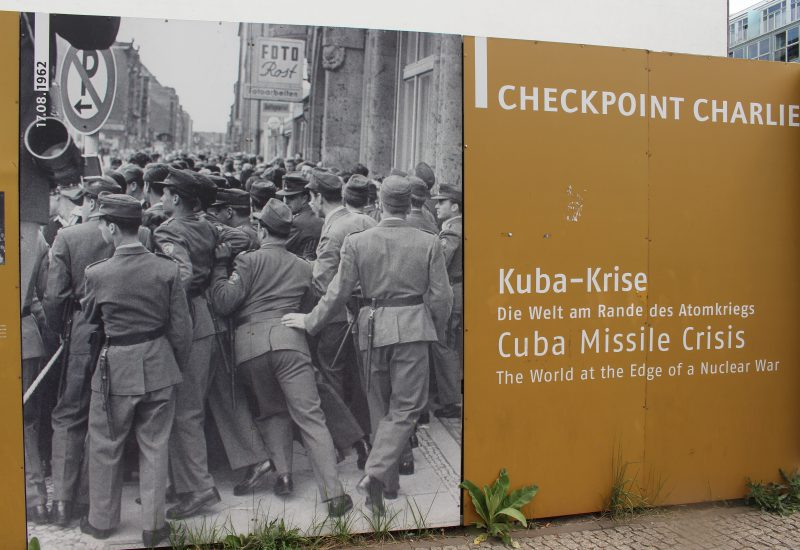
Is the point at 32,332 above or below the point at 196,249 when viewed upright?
below

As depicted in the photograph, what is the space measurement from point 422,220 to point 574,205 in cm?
93

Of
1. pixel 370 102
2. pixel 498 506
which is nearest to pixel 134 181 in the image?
pixel 370 102

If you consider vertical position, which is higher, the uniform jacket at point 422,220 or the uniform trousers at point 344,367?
the uniform jacket at point 422,220

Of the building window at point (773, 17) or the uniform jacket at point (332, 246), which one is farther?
the building window at point (773, 17)

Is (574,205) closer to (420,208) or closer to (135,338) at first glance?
(420,208)

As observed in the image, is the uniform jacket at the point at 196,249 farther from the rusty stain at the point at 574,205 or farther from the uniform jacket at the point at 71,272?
the rusty stain at the point at 574,205

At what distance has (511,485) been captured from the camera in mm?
3811

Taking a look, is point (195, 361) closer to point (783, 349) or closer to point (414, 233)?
point (414, 233)

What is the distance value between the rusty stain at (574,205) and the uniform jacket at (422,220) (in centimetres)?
83

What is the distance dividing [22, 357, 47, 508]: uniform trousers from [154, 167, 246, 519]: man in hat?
630 millimetres

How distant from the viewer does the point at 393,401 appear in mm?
3584

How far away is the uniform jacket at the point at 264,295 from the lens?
341cm

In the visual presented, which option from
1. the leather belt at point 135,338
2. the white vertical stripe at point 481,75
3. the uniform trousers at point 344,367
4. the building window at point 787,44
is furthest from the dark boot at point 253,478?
the building window at point 787,44

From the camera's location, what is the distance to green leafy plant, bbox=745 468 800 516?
4.07 m
